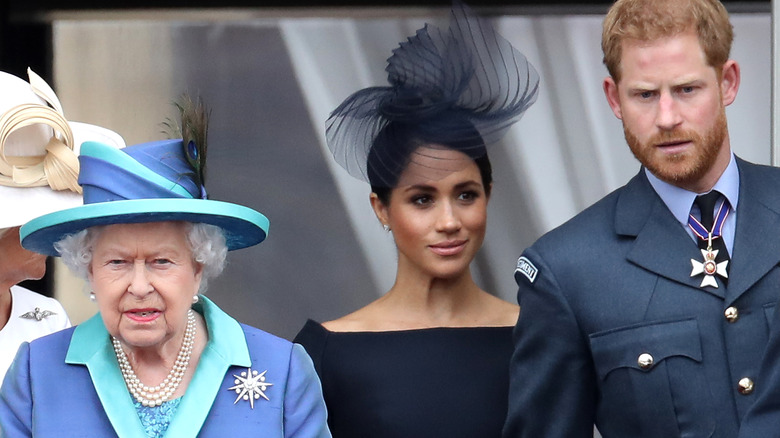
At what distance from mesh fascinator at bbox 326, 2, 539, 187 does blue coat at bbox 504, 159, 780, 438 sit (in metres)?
0.68

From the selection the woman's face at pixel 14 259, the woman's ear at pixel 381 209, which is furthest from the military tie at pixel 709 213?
the woman's face at pixel 14 259

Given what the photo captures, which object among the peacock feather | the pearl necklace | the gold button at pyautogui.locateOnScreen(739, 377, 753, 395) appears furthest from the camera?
the peacock feather

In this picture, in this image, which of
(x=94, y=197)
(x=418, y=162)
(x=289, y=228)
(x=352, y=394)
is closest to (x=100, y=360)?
(x=94, y=197)

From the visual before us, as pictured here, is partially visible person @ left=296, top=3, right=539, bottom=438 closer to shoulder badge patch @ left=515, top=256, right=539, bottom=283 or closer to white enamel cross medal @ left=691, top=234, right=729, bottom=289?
shoulder badge patch @ left=515, top=256, right=539, bottom=283

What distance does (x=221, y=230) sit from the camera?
10.5ft

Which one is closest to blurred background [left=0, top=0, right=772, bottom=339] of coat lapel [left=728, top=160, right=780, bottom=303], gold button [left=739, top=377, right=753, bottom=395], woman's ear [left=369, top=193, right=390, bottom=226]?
woman's ear [left=369, top=193, right=390, bottom=226]

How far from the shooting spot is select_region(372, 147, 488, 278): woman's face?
152 inches

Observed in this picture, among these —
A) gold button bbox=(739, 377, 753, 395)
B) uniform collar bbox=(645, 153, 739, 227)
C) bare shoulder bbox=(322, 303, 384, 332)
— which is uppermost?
uniform collar bbox=(645, 153, 739, 227)

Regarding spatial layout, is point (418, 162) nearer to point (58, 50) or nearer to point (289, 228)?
point (289, 228)

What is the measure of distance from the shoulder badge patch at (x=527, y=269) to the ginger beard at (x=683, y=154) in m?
0.35

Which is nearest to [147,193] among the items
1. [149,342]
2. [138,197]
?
[138,197]

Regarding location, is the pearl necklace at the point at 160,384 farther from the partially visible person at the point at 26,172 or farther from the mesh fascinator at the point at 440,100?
the mesh fascinator at the point at 440,100

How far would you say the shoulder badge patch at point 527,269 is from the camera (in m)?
3.21

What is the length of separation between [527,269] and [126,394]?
0.93 metres
